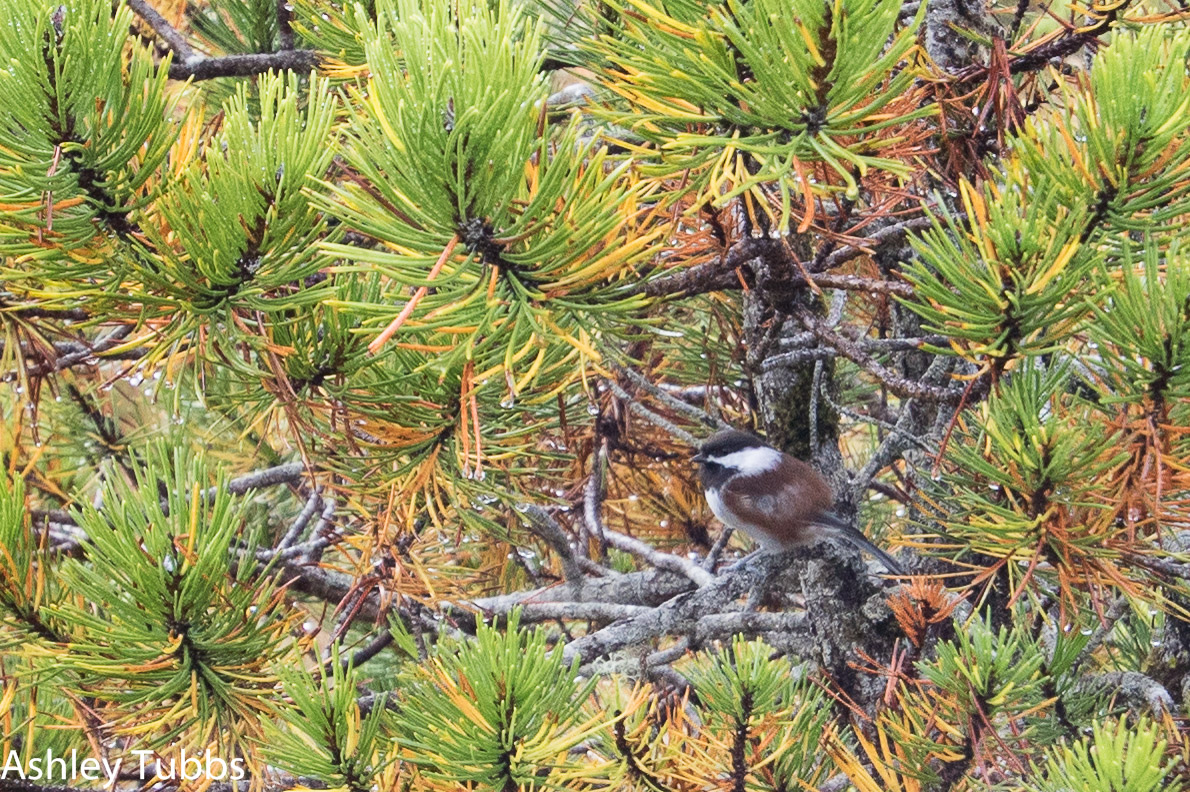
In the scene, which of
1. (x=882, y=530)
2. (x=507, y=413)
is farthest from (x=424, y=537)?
(x=882, y=530)

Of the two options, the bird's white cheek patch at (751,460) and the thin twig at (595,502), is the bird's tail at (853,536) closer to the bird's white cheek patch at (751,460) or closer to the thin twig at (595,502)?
the bird's white cheek patch at (751,460)

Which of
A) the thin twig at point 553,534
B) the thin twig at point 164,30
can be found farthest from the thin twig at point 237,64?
the thin twig at point 553,534

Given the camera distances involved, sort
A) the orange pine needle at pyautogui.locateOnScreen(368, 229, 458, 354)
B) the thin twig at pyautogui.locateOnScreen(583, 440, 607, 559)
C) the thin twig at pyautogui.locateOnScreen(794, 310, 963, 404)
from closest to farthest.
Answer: the orange pine needle at pyautogui.locateOnScreen(368, 229, 458, 354) < the thin twig at pyautogui.locateOnScreen(794, 310, 963, 404) < the thin twig at pyautogui.locateOnScreen(583, 440, 607, 559)

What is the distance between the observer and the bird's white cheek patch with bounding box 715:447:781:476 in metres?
2.24

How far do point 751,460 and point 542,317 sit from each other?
1.41 m

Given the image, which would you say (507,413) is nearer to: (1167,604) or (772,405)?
(772,405)

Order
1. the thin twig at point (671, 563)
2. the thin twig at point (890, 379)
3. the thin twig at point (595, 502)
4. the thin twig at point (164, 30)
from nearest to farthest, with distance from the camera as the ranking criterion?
the thin twig at point (890, 379) → the thin twig at point (164, 30) → the thin twig at point (671, 563) → the thin twig at point (595, 502)

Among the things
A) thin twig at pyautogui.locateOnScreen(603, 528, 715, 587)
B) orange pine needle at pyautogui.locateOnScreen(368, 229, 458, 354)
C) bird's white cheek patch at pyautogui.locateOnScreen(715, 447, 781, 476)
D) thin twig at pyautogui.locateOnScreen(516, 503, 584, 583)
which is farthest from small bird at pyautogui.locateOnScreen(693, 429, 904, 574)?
orange pine needle at pyautogui.locateOnScreen(368, 229, 458, 354)

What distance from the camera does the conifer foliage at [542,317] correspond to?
0.94 m

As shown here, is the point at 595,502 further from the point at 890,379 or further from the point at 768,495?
the point at 890,379

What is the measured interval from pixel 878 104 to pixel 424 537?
114 centimetres

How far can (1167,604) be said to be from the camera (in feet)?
4.87

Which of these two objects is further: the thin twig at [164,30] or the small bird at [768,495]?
the small bird at [768,495]

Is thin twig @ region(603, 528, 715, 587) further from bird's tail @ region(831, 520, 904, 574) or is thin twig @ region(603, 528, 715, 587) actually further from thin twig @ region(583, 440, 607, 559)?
bird's tail @ region(831, 520, 904, 574)
